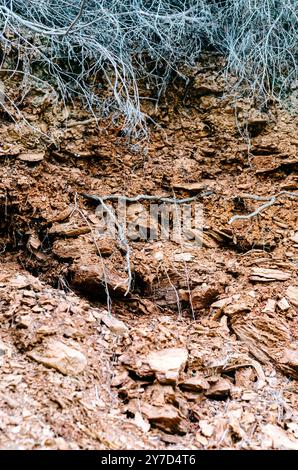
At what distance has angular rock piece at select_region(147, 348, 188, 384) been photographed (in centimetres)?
157

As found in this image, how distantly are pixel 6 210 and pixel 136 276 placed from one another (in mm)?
838

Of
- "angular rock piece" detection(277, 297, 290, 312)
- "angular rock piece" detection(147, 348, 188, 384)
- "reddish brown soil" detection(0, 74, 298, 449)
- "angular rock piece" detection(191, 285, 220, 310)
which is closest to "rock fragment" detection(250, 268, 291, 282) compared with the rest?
"reddish brown soil" detection(0, 74, 298, 449)

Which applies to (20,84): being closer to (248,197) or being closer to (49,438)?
(248,197)

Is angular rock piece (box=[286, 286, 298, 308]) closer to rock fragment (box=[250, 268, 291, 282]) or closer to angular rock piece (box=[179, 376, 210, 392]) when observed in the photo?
rock fragment (box=[250, 268, 291, 282])

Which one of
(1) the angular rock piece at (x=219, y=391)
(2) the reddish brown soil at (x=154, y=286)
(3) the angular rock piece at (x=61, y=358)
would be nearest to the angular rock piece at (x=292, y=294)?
(2) the reddish brown soil at (x=154, y=286)

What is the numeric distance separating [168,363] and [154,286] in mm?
542

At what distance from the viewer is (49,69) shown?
2.41m

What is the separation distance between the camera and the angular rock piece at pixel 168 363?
5.15ft

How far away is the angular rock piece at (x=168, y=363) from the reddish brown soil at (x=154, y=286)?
0.01 metres

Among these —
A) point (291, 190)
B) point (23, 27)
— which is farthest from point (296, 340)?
point (23, 27)

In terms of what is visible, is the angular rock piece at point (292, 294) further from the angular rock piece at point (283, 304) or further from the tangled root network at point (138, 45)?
the tangled root network at point (138, 45)

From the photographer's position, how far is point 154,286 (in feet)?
6.89

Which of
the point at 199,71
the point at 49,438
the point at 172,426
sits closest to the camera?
the point at 49,438

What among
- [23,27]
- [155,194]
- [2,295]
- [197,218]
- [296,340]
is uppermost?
[23,27]
